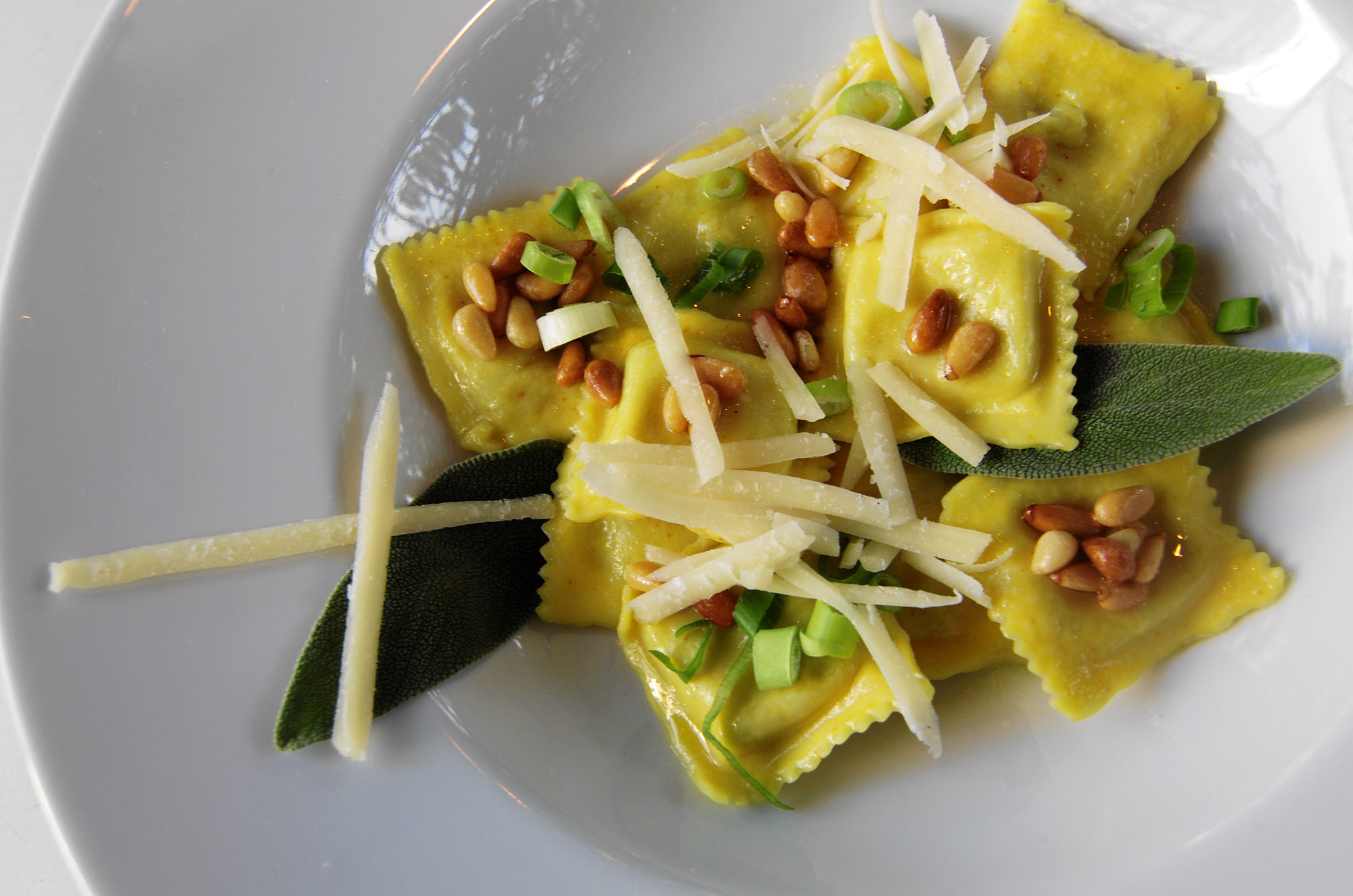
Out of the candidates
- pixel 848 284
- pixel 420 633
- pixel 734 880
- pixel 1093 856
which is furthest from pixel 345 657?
pixel 1093 856

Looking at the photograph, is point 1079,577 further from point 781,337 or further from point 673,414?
point 673,414

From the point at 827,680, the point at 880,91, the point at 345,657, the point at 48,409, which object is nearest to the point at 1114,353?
the point at 880,91

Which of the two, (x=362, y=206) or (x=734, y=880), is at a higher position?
(x=362, y=206)

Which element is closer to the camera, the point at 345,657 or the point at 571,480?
the point at 345,657

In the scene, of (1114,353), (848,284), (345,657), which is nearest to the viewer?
(345,657)

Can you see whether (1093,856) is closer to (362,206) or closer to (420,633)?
(420,633)

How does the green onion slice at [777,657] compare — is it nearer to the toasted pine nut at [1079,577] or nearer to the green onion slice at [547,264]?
the toasted pine nut at [1079,577]

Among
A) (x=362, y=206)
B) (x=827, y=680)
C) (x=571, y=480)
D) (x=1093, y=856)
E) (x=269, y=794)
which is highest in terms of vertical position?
(x=362, y=206)

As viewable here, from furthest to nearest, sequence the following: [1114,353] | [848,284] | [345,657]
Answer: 1. [848,284]
2. [1114,353]
3. [345,657]
